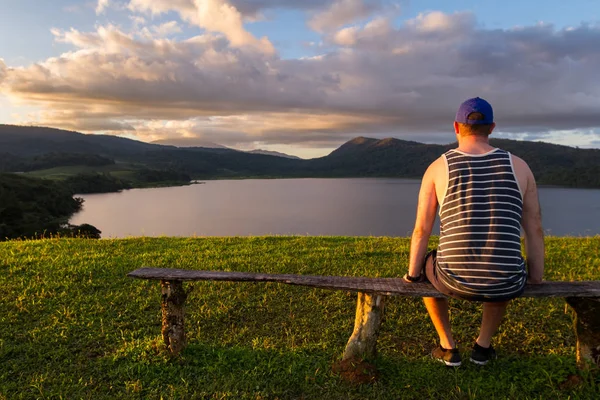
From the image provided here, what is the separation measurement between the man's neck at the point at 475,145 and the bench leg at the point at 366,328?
195 centimetres

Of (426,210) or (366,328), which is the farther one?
(366,328)

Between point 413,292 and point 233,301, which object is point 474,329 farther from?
point 233,301

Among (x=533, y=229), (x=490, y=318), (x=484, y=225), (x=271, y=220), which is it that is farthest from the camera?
(x=271, y=220)

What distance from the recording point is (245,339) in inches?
228

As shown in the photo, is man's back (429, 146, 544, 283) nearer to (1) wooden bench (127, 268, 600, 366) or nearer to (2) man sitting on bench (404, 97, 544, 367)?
(2) man sitting on bench (404, 97, 544, 367)

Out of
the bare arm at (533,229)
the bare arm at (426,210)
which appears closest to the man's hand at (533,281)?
the bare arm at (533,229)

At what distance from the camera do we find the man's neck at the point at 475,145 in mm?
3873

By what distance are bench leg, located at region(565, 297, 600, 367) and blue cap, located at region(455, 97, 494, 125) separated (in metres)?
2.39

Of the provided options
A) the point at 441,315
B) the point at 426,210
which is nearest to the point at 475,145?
the point at 426,210

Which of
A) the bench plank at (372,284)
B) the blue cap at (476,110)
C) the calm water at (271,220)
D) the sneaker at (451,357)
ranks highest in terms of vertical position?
→ the blue cap at (476,110)

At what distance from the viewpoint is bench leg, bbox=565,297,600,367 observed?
14.5 feet

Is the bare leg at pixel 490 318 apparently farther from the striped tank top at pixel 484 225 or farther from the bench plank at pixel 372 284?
the striped tank top at pixel 484 225

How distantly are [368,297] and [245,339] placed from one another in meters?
2.20

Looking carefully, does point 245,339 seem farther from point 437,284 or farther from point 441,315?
point 437,284
